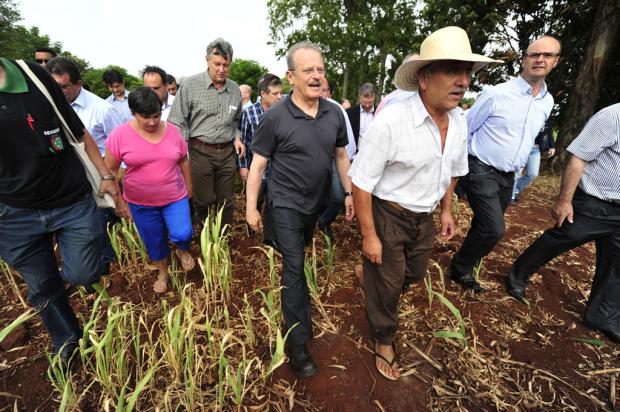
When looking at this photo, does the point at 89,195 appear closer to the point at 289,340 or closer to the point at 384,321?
the point at 289,340

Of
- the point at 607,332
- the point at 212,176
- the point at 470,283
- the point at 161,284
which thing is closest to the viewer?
the point at 607,332

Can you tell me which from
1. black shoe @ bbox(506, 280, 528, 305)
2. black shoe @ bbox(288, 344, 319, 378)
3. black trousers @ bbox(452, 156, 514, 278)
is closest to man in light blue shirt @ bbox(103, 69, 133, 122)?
black shoe @ bbox(288, 344, 319, 378)

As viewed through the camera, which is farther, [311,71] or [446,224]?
[446,224]

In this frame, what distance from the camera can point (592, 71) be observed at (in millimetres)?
6750

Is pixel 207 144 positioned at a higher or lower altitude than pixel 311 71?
lower

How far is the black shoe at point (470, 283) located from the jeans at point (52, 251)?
2.83 meters

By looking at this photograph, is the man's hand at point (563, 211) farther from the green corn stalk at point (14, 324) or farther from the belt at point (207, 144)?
the green corn stalk at point (14, 324)

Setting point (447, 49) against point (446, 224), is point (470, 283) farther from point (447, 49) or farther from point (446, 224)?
point (447, 49)

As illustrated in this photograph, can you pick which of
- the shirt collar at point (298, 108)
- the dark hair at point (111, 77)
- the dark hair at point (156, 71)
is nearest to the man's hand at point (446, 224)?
the shirt collar at point (298, 108)

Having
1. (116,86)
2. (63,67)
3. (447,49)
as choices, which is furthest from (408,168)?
(116,86)

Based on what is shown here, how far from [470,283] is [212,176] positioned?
278 centimetres

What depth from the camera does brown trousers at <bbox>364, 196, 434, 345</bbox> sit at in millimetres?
1846

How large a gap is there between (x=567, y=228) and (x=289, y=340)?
2.22 meters

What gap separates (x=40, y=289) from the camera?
1796mm
